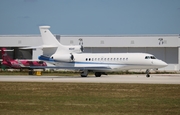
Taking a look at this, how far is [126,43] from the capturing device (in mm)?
79938

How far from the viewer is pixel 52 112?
17.3m

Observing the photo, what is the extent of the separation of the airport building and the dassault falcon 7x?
26.1 meters

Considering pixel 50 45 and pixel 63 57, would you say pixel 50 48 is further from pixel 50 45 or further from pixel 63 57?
pixel 63 57

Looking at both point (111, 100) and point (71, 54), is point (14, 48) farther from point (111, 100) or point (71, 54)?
point (111, 100)

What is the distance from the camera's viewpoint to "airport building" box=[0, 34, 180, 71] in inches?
3091

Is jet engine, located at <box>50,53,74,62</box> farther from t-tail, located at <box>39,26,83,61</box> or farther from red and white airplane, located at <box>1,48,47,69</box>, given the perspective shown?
red and white airplane, located at <box>1,48,47,69</box>

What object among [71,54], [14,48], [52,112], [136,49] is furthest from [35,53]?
[52,112]

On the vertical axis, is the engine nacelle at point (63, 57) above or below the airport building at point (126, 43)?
below

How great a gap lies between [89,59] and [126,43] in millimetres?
27477

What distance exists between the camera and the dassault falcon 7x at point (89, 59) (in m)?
50.0

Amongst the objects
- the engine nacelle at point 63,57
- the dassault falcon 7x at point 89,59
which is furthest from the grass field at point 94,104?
the engine nacelle at point 63,57

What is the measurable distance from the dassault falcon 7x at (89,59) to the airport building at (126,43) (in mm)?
26097

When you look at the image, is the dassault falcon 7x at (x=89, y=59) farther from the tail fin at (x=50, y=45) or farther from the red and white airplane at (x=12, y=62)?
the red and white airplane at (x=12, y=62)

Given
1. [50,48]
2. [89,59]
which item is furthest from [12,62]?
[89,59]
